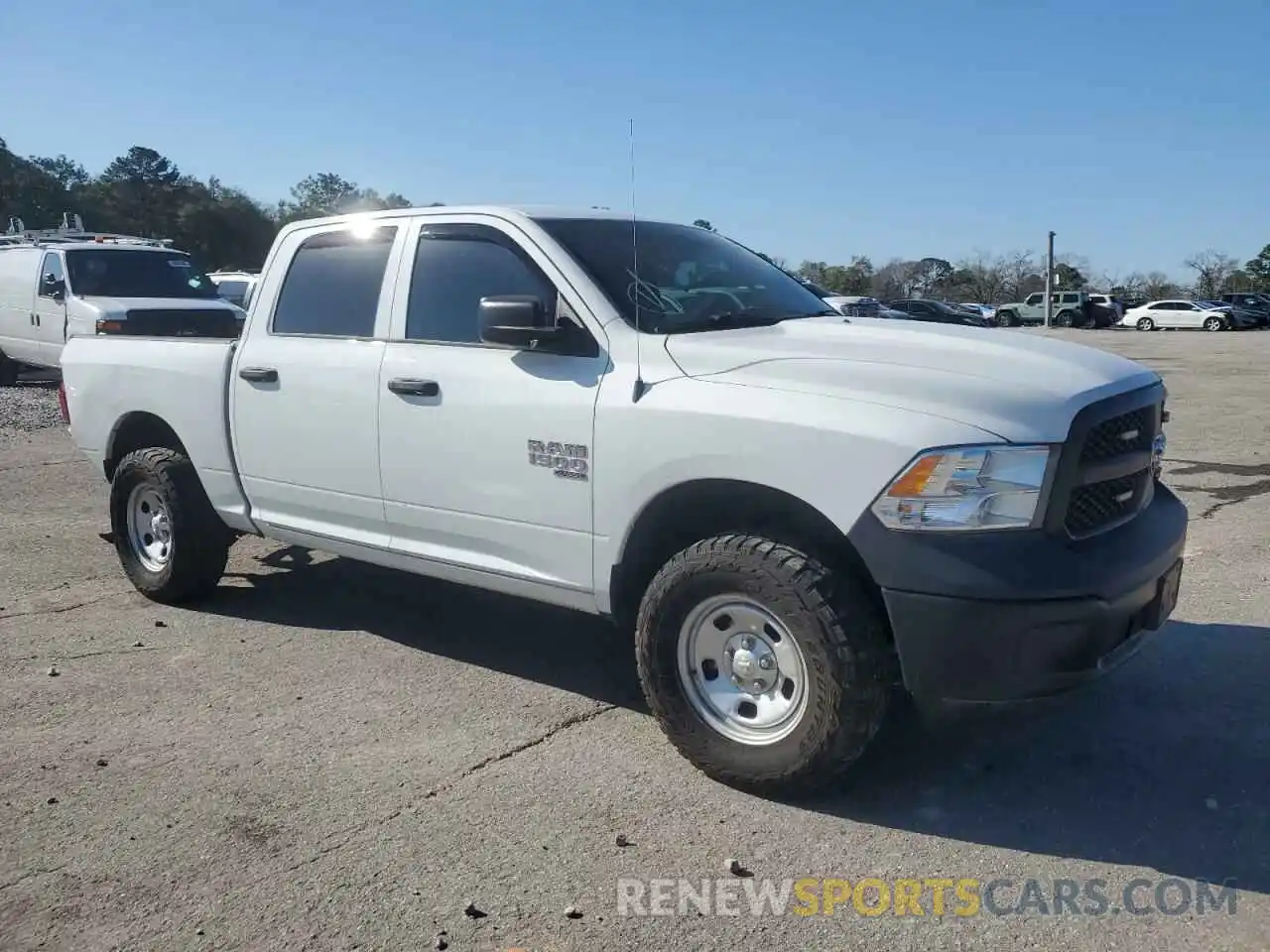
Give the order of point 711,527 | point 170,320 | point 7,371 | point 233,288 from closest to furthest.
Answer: point 711,527 < point 170,320 < point 7,371 < point 233,288

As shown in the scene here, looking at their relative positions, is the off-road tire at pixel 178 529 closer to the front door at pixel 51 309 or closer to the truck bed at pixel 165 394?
the truck bed at pixel 165 394

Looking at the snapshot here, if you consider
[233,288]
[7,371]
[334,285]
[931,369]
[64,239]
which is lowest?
[7,371]

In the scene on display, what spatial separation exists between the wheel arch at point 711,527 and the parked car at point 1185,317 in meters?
54.2

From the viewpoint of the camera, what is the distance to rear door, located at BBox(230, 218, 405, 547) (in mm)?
4898

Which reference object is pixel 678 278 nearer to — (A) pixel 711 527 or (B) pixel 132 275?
(A) pixel 711 527

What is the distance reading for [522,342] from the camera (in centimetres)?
420

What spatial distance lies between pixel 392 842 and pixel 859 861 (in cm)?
140

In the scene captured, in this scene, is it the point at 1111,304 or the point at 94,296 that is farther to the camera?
the point at 1111,304

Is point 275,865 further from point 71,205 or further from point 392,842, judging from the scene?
point 71,205

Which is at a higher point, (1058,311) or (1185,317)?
(1058,311)

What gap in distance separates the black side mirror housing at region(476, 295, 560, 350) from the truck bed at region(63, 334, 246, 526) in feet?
6.31

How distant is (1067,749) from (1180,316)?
54.6 meters

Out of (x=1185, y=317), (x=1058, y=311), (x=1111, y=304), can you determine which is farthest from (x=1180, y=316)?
(x=1111, y=304)

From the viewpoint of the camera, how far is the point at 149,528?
241 inches
